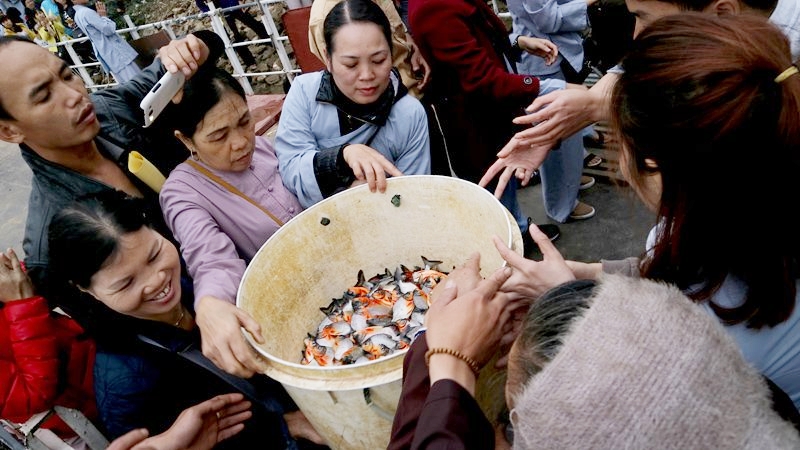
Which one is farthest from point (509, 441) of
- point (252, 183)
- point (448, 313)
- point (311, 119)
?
point (311, 119)

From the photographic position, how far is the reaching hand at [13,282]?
192 cm

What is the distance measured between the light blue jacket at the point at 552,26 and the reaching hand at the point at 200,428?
3.00 metres

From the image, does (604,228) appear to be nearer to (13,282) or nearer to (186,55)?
(186,55)

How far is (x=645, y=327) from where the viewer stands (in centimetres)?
87

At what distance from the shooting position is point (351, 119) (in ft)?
7.67

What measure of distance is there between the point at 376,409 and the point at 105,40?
8.78m

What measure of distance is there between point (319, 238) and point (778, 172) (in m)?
1.68

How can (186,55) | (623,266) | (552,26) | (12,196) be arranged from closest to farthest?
(623,266) < (186,55) < (552,26) < (12,196)

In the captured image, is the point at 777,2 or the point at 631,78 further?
the point at 777,2

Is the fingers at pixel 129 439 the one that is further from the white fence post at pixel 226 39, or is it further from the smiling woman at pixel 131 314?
the white fence post at pixel 226 39

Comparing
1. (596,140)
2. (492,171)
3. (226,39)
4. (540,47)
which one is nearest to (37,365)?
(492,171)

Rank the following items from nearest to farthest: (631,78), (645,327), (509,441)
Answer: (645,327)
(631,78)
(509,441)

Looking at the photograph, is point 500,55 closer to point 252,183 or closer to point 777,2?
point 777,2

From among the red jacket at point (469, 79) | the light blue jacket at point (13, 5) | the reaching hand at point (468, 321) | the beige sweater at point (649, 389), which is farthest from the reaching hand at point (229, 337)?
the light blue jacket at point (13, 5)
